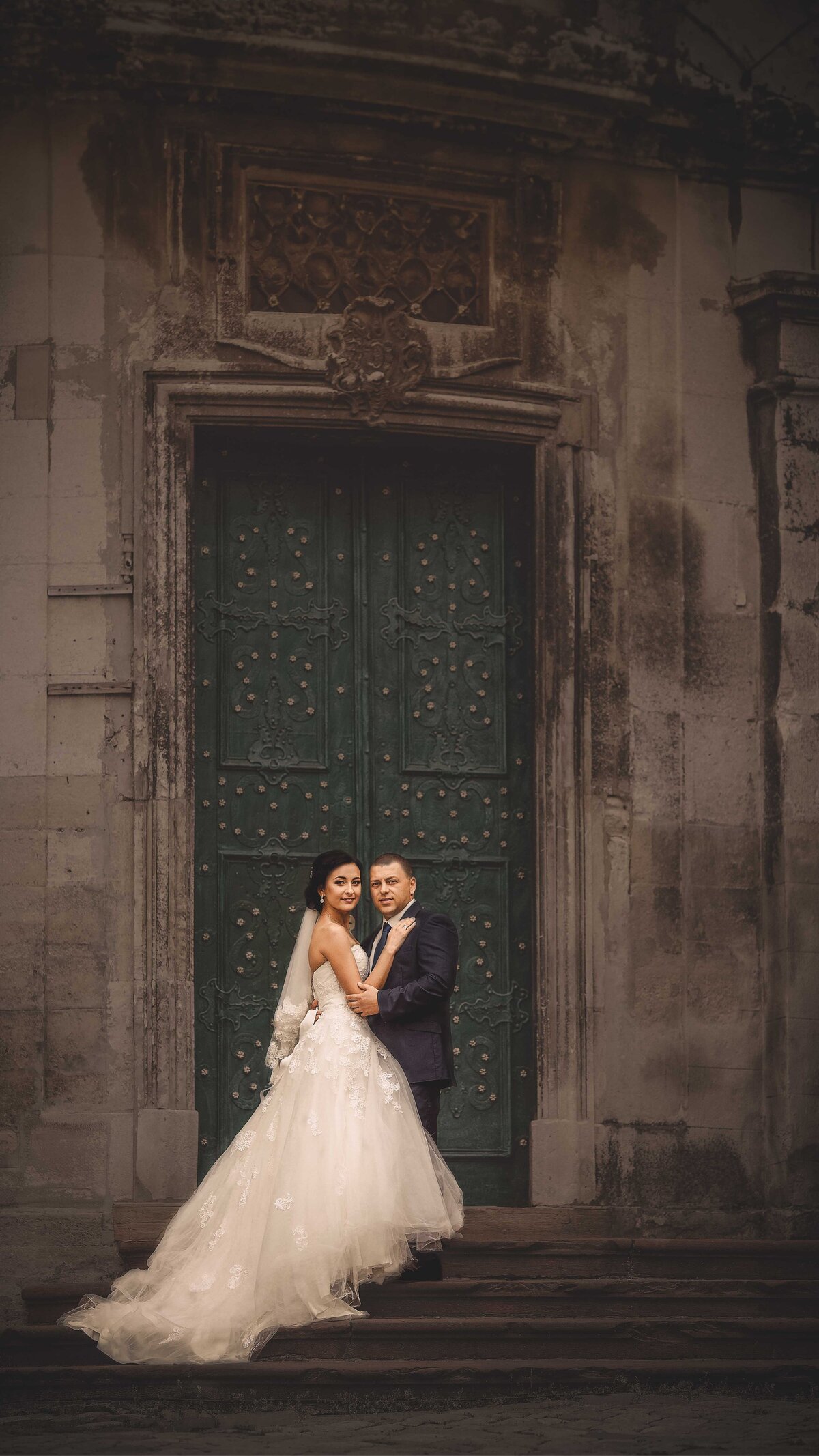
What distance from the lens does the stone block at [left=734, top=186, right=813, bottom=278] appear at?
11578 millimetres

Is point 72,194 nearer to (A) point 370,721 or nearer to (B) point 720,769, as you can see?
(A) point 370,721

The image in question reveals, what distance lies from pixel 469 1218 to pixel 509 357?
183 inches

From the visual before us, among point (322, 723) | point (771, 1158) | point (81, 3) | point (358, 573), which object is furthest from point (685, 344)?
point (771, 1158)

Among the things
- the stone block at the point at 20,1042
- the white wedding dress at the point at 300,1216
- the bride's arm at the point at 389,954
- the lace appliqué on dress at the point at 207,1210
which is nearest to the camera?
the white wedding dress at the point at 300,1216

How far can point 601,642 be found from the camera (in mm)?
11086

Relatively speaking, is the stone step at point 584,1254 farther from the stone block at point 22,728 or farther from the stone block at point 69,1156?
the stone block at point 22,728

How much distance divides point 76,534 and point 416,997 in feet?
10.8

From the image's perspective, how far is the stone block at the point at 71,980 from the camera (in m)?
10.2

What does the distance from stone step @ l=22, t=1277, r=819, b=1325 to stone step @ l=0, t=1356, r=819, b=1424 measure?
1.09 feet

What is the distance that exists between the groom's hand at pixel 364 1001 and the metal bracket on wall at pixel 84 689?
2.39 meters

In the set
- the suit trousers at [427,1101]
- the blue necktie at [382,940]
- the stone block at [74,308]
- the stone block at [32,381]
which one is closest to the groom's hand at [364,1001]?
the blue necktie at [382,940]

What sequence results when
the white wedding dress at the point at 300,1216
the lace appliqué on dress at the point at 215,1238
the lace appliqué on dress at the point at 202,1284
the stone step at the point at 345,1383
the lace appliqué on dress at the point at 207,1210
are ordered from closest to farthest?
the stone step at the point at 345,1383 < the white wedding dress at the point at 300,1216 < the lace appliqué on dress at the point at 202,1284 < the lace appliqué on dress at the point at 215,1238 < the lace appliqué on dress at the point at 207,1210

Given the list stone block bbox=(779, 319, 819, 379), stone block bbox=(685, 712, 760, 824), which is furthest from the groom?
stone block bbox=(779, 319, 819, 379)

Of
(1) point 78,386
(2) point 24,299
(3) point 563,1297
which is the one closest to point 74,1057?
(3) point 563,1297
